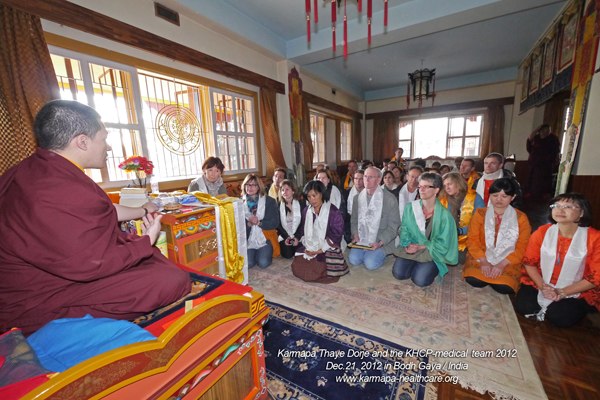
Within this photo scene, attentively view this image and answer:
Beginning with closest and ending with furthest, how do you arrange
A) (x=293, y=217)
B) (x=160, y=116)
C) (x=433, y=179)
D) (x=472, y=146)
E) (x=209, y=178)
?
(x=433, y=179) < (x=293, y=217) < (x=209, y=178) < (x=160, y=116) < (x=472, y=146)

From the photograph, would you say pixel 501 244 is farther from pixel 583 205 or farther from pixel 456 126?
pixel 456 126

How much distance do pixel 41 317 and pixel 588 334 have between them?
323cm

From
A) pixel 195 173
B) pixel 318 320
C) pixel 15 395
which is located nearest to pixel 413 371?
pixel 318 320

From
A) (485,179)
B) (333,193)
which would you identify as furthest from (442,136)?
(333,193)

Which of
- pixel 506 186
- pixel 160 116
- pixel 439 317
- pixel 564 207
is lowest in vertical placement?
pixel 439 317

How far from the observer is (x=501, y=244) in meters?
2.32

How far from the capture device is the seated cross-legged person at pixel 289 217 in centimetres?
315

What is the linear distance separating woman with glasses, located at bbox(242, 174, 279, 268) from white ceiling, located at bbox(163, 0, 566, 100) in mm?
2051

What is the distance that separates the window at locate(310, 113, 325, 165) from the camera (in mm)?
7945

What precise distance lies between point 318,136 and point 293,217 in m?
5.59

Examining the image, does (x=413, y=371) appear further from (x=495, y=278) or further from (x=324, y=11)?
(x=324, y=11)

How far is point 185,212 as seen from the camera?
213cm

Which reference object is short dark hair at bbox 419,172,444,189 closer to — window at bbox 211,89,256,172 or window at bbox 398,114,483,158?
window at bbox 211,89,256,172

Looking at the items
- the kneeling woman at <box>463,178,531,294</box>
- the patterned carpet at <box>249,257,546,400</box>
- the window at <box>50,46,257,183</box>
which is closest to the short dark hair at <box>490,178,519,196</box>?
the kneeling woman at <box>463,178,531,294</box>
